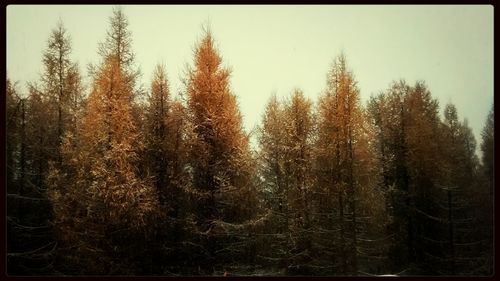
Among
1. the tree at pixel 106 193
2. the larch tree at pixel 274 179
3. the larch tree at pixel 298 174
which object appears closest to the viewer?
the tree at pixel 106 193

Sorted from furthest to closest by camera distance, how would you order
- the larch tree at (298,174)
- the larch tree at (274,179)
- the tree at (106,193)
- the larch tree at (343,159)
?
the larch tree at (274,179) → the larch tree at (298,174) → the larch tree at (343,159) → the tree at (106,193)

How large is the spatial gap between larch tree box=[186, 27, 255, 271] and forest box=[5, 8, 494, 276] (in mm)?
44

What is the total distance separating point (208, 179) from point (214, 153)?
90cm

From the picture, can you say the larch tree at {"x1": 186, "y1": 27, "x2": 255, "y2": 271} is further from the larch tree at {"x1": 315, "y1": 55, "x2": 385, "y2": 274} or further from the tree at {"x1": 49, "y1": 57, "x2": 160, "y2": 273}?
the larch tree at {"x1": 315, "y1": 55, "x2": 385, "y2": 274}

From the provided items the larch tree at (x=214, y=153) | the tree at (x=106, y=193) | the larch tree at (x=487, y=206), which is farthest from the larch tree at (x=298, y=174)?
the larch tree at (x=487, y=206)

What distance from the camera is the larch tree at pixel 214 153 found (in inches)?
496

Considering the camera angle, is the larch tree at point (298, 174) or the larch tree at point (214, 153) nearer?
the larch tree at point (214, 153)

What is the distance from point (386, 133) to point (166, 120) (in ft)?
37.1

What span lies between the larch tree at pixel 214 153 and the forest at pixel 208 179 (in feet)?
0.15

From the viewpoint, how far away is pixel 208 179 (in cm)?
1284

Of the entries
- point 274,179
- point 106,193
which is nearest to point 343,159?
point 274,179

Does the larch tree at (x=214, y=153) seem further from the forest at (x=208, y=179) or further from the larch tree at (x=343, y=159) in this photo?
the larch tree at (x=343, y=159)

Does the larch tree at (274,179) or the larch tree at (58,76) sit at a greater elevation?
the larch tree at (58,76)

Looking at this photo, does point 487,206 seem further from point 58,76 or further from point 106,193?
point 58,76
